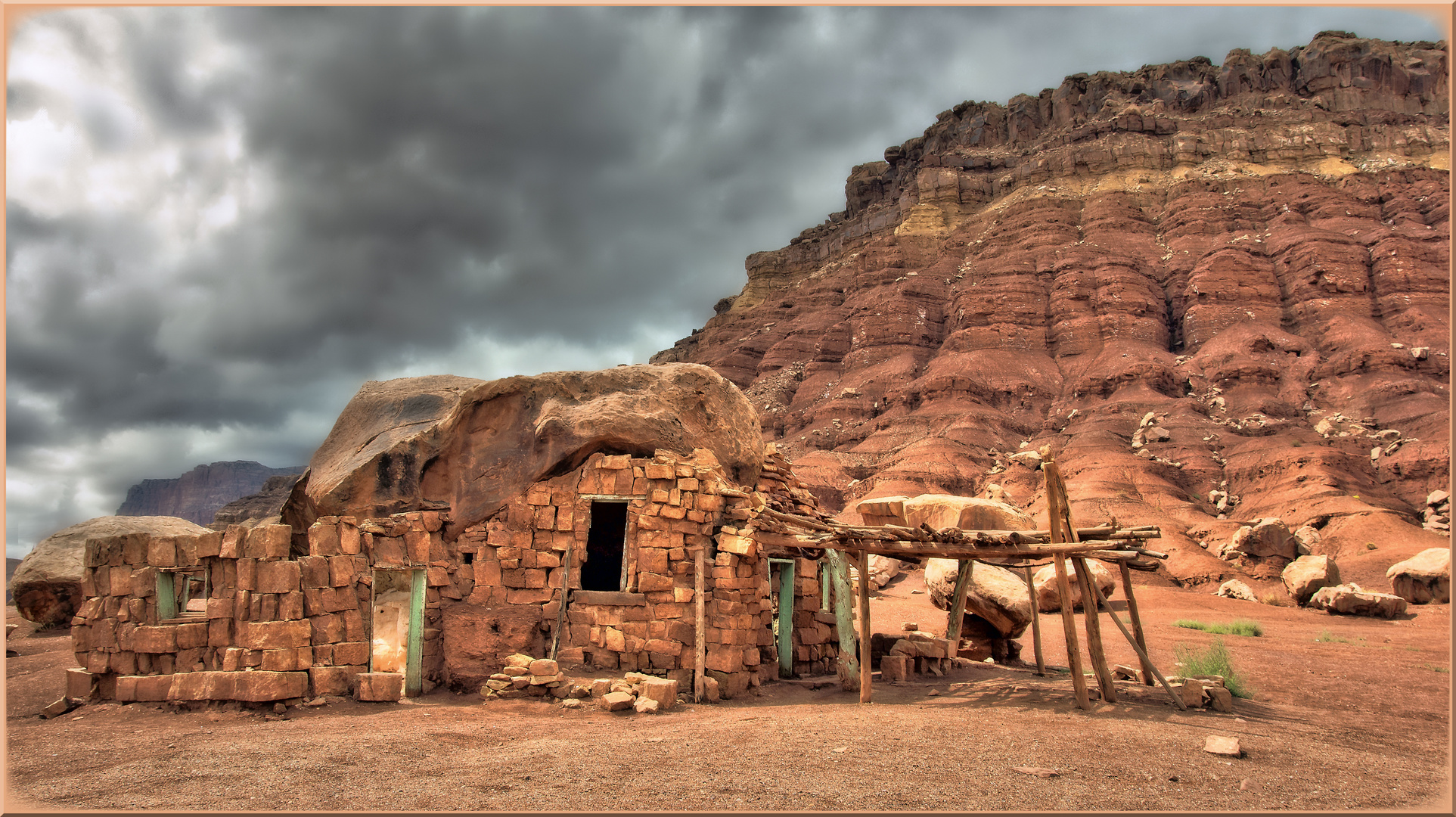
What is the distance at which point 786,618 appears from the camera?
13750mm

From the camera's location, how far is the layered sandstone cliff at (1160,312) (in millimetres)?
41906

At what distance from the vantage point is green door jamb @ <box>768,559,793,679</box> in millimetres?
13531

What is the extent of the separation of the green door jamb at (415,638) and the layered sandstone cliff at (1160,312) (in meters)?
28.7

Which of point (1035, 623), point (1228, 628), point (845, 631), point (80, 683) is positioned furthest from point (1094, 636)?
point (80, 683)

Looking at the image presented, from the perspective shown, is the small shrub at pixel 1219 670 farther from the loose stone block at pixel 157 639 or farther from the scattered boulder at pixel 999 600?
the loose stone block at pixel 157 639

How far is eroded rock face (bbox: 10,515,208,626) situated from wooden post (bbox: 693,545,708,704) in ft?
50.3

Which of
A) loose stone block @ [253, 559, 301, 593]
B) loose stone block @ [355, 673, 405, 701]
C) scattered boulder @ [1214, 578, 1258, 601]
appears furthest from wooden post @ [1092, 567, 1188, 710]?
scattered boulder @ [1214, 578, 1258, 601]

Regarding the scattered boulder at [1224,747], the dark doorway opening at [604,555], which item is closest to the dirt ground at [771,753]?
the scattered boulder at [1224,747]

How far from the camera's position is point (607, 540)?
16469mm

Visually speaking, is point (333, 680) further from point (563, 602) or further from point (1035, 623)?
A: point (1035, 623)

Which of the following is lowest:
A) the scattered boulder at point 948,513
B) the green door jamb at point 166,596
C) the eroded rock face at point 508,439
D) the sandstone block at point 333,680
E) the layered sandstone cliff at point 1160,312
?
the sandstone block at point 333,680

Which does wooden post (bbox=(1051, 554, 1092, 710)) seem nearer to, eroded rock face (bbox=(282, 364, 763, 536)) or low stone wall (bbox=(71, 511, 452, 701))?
eroded rock face (bbox=(282, 364, 763, 536))

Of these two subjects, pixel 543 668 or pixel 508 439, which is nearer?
pixel 543 668

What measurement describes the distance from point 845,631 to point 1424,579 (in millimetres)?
21916
